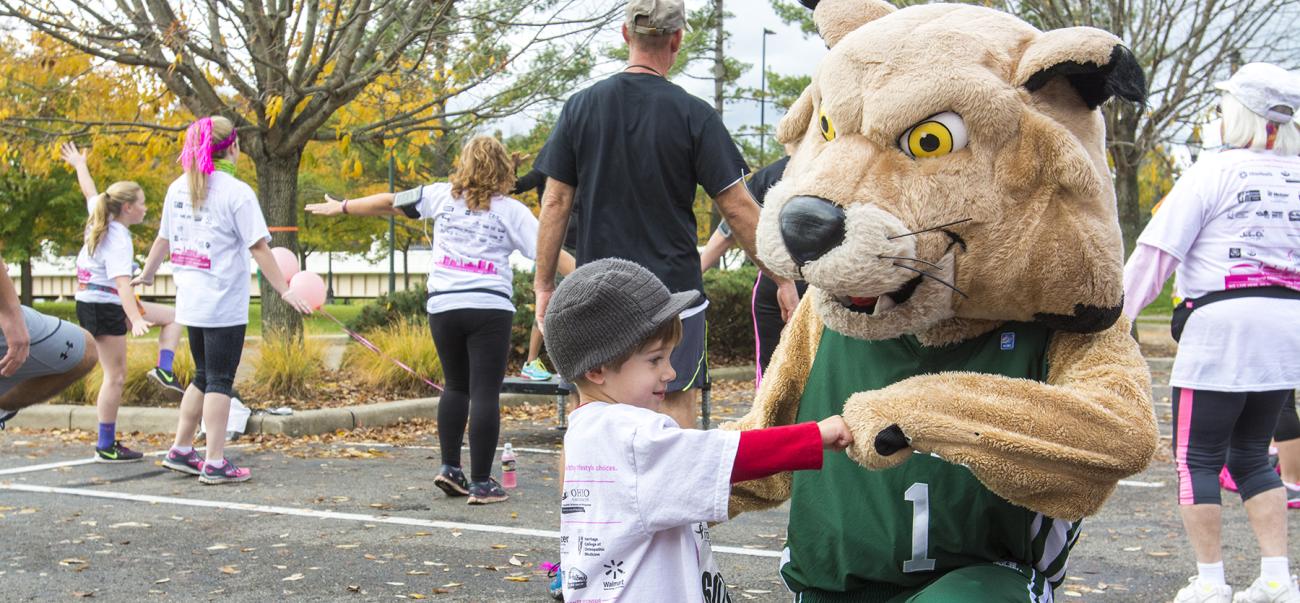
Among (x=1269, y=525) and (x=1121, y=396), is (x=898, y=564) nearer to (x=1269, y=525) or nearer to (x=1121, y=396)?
(x=1121, y=396)

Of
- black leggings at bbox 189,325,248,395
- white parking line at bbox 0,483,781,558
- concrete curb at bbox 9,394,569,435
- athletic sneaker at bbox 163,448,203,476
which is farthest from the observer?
concrete curb at bbox 9,394,569,435

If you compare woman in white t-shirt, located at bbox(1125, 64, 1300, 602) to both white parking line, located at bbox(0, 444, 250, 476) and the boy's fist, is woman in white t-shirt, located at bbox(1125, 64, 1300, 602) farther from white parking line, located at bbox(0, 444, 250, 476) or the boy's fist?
white parking line, located at bbox(0, 444, 250, 476)

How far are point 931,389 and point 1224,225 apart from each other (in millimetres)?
2774

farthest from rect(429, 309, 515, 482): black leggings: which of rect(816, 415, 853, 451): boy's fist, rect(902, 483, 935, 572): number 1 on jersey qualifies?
rect(816, 415, 853, 451): boy's fist

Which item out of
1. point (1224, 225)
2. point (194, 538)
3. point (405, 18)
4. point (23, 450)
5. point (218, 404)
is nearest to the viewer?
point (1224, 225)

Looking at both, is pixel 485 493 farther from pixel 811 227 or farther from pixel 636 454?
pixel 811 227

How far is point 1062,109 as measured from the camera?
2400 millimetres

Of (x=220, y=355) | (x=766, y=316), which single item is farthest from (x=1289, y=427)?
(x=220, y=355)

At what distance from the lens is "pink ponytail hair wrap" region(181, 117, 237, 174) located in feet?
23.6

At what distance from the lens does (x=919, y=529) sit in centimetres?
244

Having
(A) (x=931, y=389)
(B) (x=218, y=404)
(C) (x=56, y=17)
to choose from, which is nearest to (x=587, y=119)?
(A) (x=931, y=389)

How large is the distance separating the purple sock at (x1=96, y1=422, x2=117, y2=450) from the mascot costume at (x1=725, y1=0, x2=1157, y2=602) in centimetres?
667

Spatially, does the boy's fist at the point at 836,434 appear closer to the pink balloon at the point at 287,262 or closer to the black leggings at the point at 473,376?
the black leggings at the point at 473,376

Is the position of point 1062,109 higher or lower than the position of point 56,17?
lower
